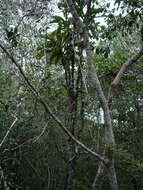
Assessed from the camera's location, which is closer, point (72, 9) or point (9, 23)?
point (72, 9)

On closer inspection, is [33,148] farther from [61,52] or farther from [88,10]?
[88,10]

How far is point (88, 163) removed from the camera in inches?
209

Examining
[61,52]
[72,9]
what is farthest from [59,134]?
[72,9]

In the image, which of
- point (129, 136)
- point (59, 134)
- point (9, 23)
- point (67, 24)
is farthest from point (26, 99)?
point (9, 23)

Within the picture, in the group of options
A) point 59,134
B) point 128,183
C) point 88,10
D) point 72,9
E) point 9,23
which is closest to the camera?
point 72,9

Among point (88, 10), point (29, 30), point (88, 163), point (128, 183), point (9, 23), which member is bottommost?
point (128, 183)

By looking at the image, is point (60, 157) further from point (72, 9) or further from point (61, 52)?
point (72, 9)

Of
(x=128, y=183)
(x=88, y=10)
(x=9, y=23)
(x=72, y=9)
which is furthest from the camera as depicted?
(x=9, y=23)

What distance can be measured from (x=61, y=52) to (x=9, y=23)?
177 inches

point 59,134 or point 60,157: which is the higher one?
point 59,134

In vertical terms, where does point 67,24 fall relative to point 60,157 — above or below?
above

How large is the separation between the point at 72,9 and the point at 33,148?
126 inches

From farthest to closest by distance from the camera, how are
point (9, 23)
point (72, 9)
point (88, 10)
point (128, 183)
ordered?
point (9, 23) → point (128, 183) → point (88, 10) → point (72, 9)

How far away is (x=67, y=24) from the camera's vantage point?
10.8ft
